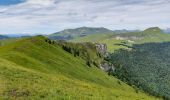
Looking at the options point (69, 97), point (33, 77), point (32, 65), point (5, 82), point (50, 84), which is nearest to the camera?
point (69, 97)

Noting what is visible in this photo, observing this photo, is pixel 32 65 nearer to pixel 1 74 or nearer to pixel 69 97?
pixel 1 74

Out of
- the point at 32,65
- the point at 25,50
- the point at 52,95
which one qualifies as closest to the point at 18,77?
the point at 52,95

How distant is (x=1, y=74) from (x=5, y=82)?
15.7 ft

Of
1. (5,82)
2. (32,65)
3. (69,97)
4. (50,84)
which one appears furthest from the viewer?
(32,65)

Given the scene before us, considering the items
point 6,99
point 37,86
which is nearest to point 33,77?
point 37,86

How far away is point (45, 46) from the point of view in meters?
142

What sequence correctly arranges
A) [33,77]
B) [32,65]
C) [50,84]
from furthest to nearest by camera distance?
[32,65] < [33,77] < [50,84]

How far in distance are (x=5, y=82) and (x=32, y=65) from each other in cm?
3861

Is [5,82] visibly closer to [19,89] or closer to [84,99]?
[19,89]

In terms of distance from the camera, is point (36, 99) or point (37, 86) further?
point (37, 86)

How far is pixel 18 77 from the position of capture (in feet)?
162

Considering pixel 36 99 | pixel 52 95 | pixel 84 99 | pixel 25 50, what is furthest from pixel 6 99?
pixel 25 50

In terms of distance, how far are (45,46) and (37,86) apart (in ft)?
321

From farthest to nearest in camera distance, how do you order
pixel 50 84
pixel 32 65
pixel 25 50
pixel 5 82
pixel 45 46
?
pixel 45 46 < pixel 25 50 < pixel 32 65 < pixel 50 84 < pixel 5 82
